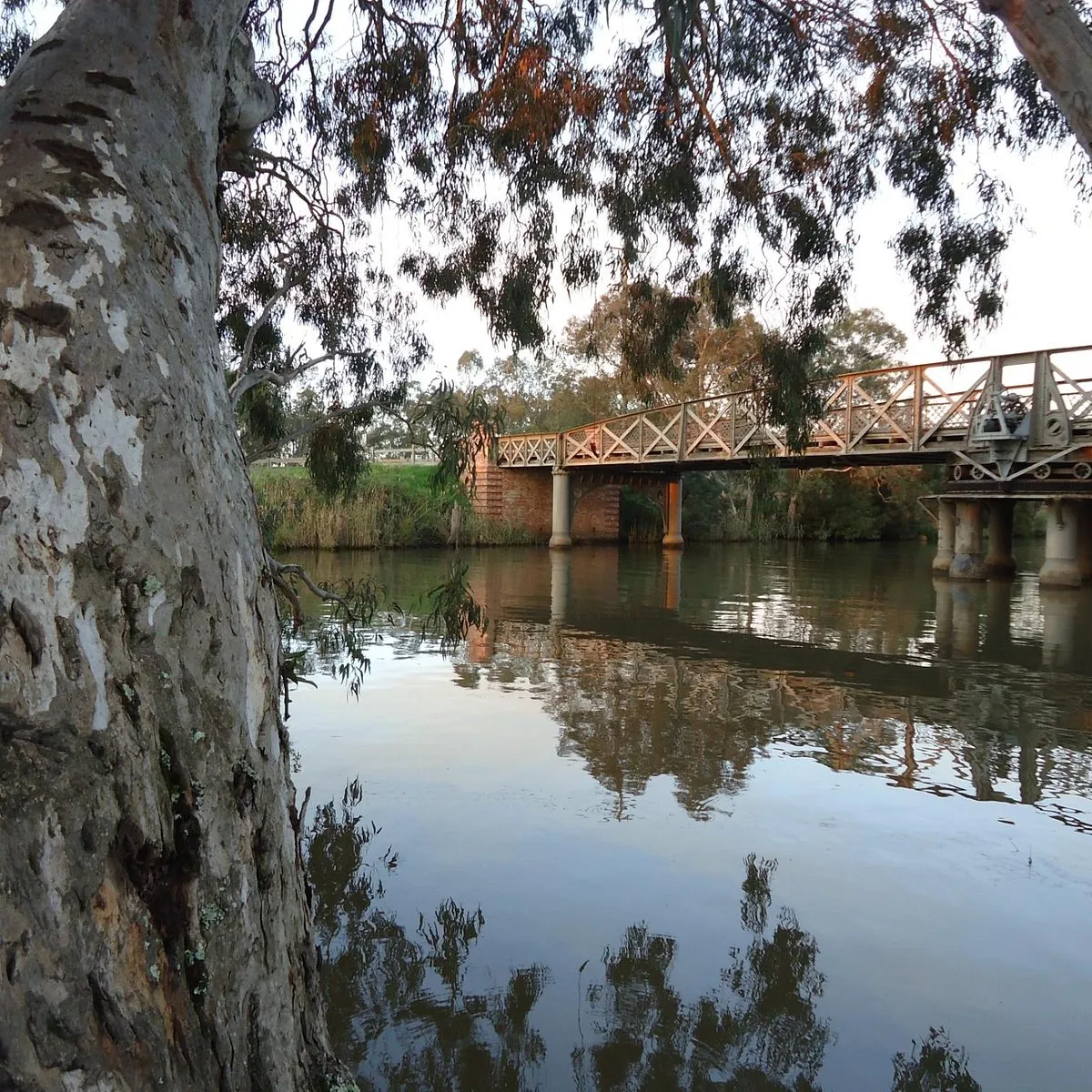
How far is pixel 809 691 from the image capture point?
586cm

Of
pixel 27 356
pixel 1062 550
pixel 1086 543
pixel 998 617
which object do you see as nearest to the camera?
pixel 27 356

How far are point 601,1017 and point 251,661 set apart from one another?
1.30 meters

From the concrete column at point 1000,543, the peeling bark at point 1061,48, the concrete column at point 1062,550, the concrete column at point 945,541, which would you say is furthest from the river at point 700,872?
the concrete column at point 945,541

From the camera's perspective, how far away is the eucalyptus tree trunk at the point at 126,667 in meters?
1.00

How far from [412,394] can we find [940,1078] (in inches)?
211

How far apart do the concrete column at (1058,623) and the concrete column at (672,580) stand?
12.0 feet

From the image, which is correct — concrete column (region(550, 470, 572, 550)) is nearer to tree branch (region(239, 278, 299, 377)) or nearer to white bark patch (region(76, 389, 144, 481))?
tree branch (region(239, 278, 299, 377))

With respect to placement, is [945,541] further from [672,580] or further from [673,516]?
[673,516]

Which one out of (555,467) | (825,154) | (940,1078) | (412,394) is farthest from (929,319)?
(555,467)

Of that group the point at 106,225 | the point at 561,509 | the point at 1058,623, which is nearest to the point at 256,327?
the point at 106,225

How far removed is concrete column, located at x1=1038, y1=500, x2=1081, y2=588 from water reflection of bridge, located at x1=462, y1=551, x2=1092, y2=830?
1923mm

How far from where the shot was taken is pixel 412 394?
653 cm

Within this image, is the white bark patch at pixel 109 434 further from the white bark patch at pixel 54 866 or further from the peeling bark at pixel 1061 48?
the peeling bark at pixel 1061 48

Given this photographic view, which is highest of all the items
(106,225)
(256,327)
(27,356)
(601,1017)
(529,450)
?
(529,450)
